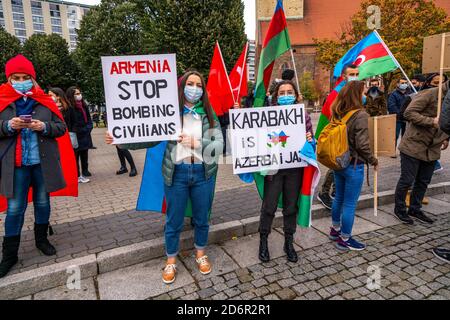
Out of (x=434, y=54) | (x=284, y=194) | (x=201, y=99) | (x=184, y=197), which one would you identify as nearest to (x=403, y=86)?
(x=434, y=54)

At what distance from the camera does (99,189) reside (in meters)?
6.25

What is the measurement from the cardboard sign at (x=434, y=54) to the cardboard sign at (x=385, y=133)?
93 cm

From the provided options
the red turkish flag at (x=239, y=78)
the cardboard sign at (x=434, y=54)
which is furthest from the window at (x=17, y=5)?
the cardboard sign at (x=434, y=54)

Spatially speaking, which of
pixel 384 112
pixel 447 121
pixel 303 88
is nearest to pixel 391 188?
pixel 384 112

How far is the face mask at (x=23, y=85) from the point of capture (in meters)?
3.12

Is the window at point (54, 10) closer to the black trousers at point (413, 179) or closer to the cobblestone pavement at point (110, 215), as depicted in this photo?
the cobblestone pavement at point (110, 215)

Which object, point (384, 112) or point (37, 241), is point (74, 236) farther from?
point (384, 112)

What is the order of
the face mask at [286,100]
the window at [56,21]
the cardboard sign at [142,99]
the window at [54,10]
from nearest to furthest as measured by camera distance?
the cardboard sign at [142,99] < the face mask at [286,100] < the window at [54,10] < the window at [56,21]

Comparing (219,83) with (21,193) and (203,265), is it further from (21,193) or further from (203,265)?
(21,193)

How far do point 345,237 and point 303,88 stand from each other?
3971 cm

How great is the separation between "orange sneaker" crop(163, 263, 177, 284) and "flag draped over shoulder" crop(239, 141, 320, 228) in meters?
1.18

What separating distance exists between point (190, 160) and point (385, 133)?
97.3 inches

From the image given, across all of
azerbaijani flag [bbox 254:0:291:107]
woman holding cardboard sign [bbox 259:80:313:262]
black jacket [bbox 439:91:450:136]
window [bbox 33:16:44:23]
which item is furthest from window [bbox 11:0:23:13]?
black jacket [bbox 439:91:450:136]

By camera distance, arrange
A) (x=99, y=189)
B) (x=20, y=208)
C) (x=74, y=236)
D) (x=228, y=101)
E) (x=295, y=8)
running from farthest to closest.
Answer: (x=295, y=8) → (x=99, y=189) → (x=228, y=101) → (x=74, y=236) → (x=20, y=208)
